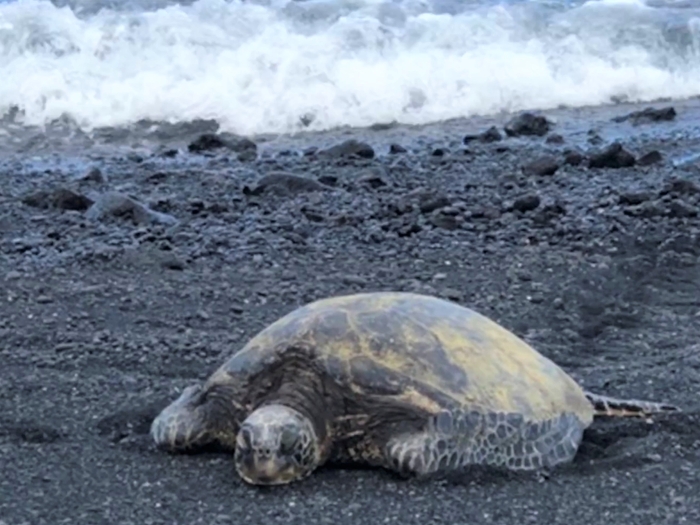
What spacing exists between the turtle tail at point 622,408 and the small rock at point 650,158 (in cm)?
435

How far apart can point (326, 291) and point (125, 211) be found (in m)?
1.78

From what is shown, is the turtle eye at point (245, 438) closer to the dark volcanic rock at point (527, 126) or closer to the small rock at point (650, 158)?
the small rock at point (650, 158)

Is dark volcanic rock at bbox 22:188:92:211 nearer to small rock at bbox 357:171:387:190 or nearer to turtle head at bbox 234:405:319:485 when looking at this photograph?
small rock at bbox 357:171:387:190

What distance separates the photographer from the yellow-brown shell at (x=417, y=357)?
3.45 meters

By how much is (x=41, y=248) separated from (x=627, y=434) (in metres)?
3.41

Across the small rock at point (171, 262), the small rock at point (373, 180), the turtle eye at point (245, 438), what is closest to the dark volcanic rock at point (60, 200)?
the small rock at point (171, 262)

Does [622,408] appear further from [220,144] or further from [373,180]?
[220,144]

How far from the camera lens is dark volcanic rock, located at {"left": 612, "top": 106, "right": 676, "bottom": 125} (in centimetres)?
1013

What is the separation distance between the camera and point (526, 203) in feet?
21.7

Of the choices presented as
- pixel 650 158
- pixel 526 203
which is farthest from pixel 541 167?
pixel 526 203

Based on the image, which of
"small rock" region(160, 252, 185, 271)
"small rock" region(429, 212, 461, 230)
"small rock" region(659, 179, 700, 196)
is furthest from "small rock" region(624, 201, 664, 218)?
"small rock" region(160, 252, 185, 271)

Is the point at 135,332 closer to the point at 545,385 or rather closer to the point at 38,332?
the point at 38,332

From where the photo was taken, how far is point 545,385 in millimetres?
3666

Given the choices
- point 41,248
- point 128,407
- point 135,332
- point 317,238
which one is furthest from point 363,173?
point 128,407
